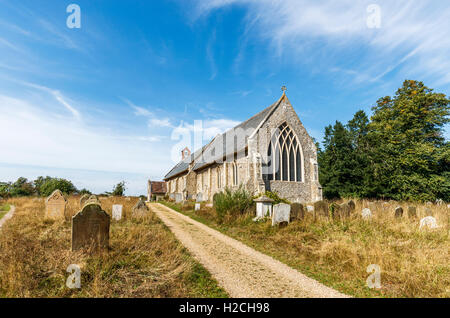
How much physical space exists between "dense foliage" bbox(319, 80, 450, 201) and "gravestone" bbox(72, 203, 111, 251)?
915 inches

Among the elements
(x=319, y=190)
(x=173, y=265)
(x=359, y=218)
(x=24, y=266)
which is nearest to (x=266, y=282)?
(x=173, y=265)

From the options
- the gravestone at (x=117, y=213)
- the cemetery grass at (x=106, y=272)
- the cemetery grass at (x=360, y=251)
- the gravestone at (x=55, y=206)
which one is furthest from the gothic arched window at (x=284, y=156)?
the cemetery grass at (x=106, y=272)

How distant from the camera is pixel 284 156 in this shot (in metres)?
19.5

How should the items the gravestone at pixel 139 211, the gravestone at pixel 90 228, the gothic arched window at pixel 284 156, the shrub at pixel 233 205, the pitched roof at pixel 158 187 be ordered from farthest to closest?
the pitched roof at pixel 158 187, the gothic arched window at pixel 284 156, the shrub at pixel 233 205, the gravestone at pixel 139 211, the gravestone at pixel 90 228

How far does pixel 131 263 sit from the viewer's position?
464cm

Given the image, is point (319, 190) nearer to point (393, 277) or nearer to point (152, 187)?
point (393, 277)

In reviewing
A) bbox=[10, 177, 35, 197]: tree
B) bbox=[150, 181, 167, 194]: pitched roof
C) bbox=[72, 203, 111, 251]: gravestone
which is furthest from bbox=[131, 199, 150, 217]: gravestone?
bbox=[10, 177, 35, 197]: tree

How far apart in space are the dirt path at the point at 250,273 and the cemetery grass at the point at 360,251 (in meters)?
0.39

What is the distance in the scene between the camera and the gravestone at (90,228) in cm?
516

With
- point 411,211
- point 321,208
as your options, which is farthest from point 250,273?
point 411,211

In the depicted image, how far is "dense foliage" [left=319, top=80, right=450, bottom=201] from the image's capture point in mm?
20391

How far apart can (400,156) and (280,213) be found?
760 inches

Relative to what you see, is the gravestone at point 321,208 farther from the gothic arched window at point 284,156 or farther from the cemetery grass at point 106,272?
the gothic arched window at point 284,156

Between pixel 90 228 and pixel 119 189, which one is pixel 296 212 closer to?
pixel 90 228
